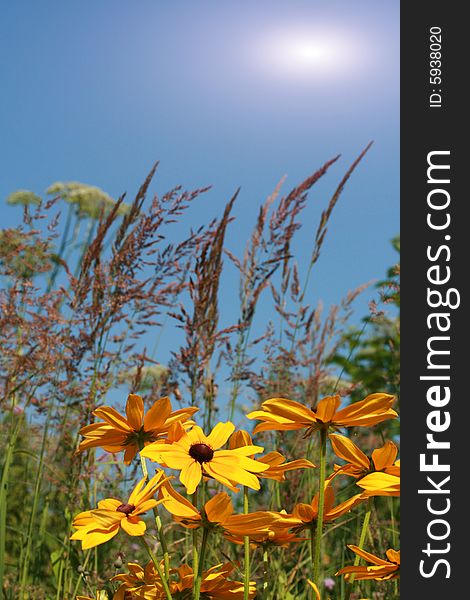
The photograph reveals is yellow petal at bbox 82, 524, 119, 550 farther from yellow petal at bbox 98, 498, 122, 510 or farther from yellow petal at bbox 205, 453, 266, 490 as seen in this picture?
yellow petal at bbox 205, 453, 266, 490

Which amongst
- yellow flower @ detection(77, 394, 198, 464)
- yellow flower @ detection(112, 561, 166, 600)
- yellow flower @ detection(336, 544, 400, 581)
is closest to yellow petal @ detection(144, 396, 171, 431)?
yellow flower @ detection(77, 394, 198, 464)

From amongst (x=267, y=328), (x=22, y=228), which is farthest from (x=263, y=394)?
(x=22, y=228)

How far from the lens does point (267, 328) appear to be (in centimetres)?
260

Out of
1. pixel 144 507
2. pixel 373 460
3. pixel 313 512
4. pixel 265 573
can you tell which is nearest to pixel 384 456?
pixel 373 460

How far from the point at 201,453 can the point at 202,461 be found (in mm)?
10

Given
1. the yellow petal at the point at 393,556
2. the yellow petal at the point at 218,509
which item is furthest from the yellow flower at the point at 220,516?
the yellow petal at the point at 393,556

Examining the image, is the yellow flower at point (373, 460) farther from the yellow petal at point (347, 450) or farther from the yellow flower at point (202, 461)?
the yellow flower at point (202, 461)

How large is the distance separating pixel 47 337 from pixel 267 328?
808 millimetres

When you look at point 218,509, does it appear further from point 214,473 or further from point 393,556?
point 393,556

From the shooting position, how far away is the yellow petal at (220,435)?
3.14 feet

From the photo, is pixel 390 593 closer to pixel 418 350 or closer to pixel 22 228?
pixel 418 350

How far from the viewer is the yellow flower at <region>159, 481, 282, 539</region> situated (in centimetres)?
86

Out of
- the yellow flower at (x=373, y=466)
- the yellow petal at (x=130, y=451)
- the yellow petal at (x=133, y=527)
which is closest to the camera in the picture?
the yellow petal at (x=133, y=527)

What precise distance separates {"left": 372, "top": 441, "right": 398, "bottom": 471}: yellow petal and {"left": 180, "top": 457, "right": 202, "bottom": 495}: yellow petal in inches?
10.9
